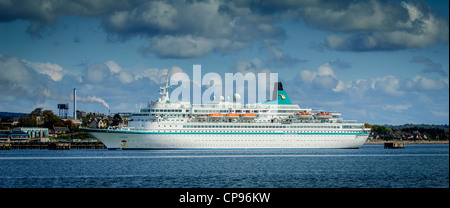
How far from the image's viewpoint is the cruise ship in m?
69.2

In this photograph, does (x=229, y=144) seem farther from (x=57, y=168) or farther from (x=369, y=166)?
(x=57, y=168)

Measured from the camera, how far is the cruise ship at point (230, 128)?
69.2m

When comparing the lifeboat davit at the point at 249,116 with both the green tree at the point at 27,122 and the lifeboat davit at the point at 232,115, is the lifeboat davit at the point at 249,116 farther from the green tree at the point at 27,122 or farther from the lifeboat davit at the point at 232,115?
the green tree at the point at 27,122

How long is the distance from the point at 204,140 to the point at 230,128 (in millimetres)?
3780

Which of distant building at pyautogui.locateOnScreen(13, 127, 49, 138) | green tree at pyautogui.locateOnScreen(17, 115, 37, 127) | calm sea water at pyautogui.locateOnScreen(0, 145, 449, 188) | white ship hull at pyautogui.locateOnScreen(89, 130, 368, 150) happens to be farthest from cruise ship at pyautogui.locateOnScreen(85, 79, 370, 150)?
green tree at pyautogui.locateOnScreen(17, 115, 37, 127)

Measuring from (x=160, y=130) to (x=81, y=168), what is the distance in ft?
83.8

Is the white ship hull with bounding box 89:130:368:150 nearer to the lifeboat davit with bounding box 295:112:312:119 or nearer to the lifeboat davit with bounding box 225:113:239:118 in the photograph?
the lifeboat davit with bounding box 295:112:312:119

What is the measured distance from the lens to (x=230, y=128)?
71.4 metres

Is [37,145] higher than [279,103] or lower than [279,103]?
lower

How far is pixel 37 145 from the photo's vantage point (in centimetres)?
9525

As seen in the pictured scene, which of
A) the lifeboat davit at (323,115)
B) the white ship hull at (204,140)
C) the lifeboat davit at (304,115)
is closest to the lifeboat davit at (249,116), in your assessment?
the white ship hull at (204,140)

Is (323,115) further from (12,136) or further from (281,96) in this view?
(12,136)

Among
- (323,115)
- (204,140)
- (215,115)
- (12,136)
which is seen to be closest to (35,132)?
(12,136)
